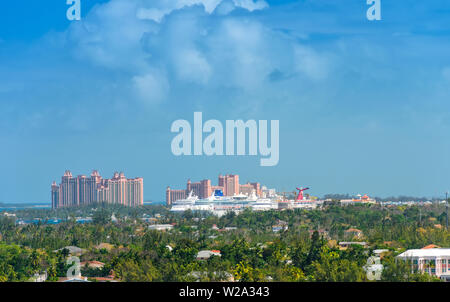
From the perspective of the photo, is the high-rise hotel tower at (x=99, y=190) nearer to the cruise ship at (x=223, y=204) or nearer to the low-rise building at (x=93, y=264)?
the cruise ship at (x=223, y=204)

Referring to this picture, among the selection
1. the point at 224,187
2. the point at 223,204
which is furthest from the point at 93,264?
the point at 224,187


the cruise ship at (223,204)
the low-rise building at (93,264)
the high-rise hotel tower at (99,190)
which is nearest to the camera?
the low-rise building at (93,264)

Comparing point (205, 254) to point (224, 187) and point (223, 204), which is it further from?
point (224, 187)

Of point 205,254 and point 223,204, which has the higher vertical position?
point 205,254

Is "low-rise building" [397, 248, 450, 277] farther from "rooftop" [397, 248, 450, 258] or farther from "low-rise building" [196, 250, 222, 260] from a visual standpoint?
"low-rise building" [196, 250, 222, 260]

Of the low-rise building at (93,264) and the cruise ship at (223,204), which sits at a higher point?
the low-rise building at (93,264)

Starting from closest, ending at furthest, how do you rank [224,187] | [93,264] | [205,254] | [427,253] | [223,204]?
[93,264] < [427,253] < [205,254] < [223,204] < [224,187]

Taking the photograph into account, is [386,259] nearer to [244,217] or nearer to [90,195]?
[244,217]

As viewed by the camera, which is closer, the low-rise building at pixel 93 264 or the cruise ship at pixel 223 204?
the low-rise building at pixel 93 264

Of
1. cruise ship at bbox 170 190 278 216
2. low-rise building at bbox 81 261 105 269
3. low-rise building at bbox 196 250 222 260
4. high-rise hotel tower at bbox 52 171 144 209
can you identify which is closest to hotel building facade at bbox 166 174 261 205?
high-rise hotel tower at bbox 52 171 144 209

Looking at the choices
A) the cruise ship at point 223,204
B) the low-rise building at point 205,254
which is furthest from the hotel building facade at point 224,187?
the low-rise building at point 205,254
